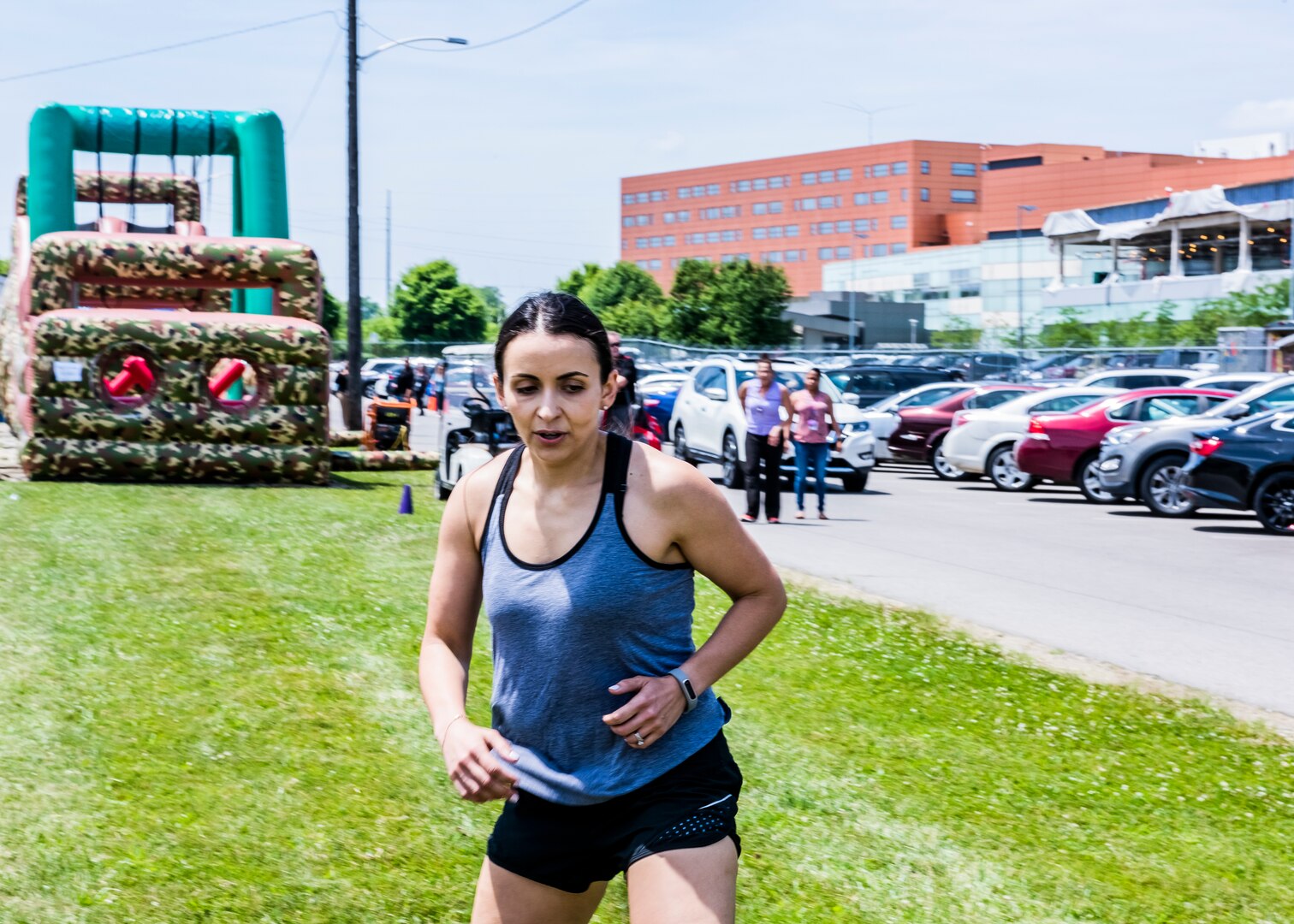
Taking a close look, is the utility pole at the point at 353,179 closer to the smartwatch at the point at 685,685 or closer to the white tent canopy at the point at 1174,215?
the smartwatch at the point at 685,685

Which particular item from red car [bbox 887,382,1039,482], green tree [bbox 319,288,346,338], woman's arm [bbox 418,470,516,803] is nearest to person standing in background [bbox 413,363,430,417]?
red car [bbox 887,382,1039,482]

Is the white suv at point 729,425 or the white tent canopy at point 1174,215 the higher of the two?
the white tent canopy at point 1174,215

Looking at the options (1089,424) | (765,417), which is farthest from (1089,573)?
(1089,424)

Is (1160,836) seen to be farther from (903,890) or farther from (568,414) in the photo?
(568,414)

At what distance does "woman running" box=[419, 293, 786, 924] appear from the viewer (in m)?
2.85

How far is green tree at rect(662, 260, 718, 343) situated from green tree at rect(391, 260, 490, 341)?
56.0ft

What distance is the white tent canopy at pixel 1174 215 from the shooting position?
82.1 meters

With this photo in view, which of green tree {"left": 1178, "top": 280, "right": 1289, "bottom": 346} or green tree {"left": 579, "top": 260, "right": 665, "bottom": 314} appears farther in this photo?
green tree {"left": 579, "top": 260, "right": 665, "bottom": 314}

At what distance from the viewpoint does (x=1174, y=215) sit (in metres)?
87.2

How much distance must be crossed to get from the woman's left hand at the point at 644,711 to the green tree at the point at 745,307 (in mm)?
94415

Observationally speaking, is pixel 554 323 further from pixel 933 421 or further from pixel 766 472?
pixel 933 421

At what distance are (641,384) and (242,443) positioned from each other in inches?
841

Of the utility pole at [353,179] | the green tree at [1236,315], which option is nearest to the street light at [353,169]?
the utility pole at [353,179]

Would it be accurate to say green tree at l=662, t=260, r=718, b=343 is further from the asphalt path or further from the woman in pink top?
the woman in pink top
